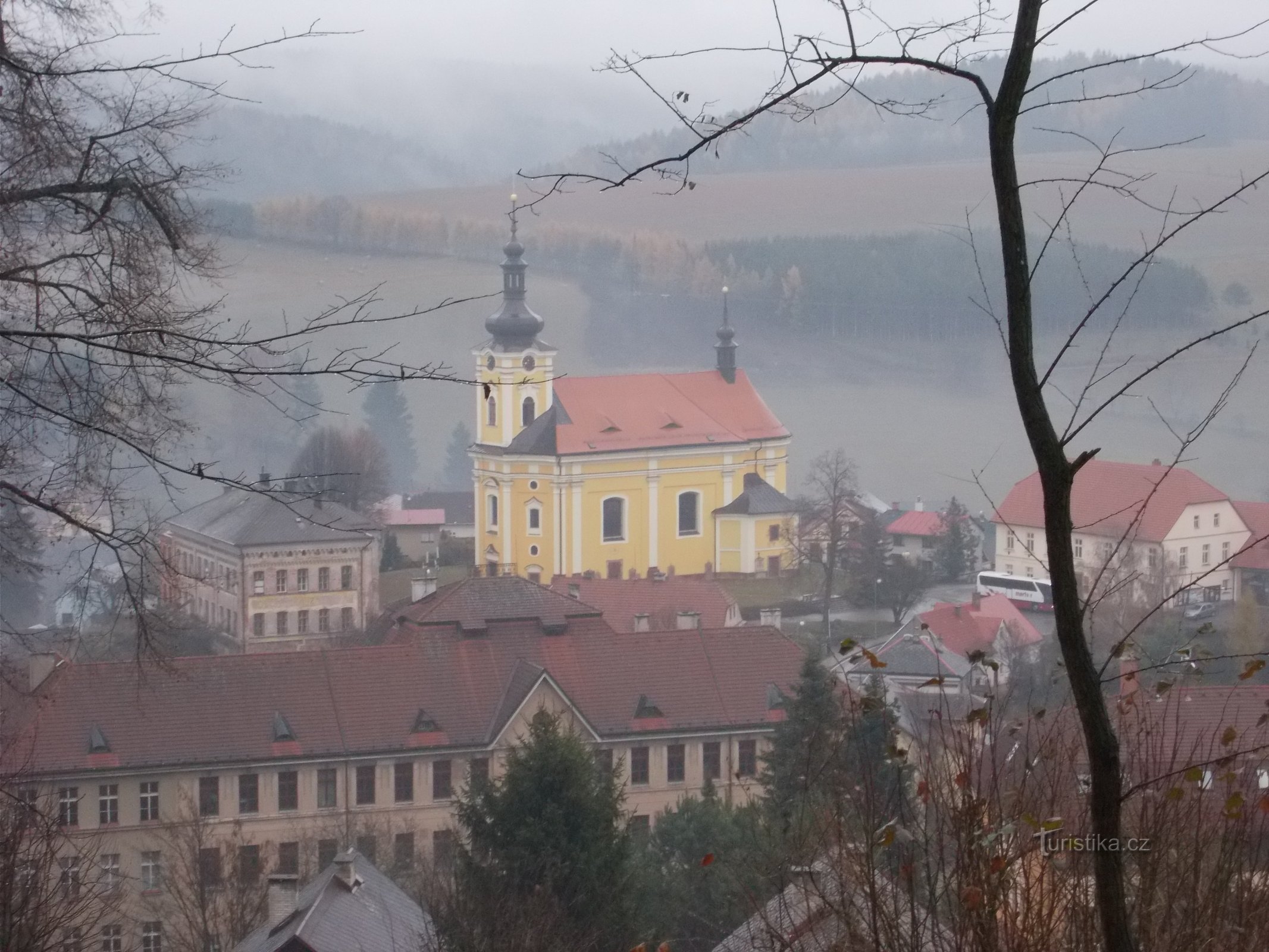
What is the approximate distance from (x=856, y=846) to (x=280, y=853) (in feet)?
56.9

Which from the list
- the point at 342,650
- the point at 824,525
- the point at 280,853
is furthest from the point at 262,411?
the point at 280,853


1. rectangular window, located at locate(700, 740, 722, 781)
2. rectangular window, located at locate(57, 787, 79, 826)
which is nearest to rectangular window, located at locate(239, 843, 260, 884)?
rectangular window, located at locate(57, 787, 79, 826)

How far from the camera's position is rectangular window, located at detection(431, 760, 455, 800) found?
918 inches

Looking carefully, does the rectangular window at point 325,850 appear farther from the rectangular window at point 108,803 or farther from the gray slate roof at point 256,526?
the gray slate roof at point 256,526

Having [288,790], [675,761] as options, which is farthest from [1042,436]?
[675,761]

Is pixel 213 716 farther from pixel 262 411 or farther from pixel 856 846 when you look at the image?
pixel 262 411

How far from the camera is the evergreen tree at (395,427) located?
61.5m

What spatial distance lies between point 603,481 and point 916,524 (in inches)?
363

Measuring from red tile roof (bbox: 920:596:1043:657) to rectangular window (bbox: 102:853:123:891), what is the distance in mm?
14292

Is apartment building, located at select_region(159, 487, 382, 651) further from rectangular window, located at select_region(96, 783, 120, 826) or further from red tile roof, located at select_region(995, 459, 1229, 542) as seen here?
rectangular window, located at select_region(96, 783, 120, 826)

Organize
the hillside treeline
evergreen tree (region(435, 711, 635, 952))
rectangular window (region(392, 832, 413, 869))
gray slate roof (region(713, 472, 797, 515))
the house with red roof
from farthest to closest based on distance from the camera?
the hillside treeline → gray slate roof (region(713, 472, 797, 515)) → the house with red roof → rectangular window (region(392, 832, 413, 869)) → evergreen tree (region(435, 711, 635, 952))

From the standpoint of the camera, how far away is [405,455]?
6288 centimetres

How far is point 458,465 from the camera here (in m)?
63.8

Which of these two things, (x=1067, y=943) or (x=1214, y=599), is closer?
(x=1067, y=943)
